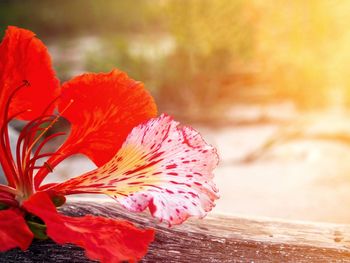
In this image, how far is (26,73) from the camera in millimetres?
386

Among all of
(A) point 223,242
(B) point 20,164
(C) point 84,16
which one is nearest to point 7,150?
(B) point 20,164

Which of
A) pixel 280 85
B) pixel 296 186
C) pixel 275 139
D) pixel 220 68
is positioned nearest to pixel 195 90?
pixel 220 68

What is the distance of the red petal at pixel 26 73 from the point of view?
377 mm

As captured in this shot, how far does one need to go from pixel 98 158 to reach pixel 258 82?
253cm

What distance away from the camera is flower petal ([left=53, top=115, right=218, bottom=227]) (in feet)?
1.12

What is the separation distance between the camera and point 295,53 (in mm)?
2561

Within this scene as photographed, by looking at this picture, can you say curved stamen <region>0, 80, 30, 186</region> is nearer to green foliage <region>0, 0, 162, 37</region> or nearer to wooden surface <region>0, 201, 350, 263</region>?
wooden surface <region>0, 201, 350, 263</region>

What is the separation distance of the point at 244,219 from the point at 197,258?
7 cm

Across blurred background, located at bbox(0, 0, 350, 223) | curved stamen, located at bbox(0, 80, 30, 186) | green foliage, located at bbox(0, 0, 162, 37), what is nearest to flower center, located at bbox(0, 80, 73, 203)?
curved stamen, located at bbox(0, 80, 30, 186)

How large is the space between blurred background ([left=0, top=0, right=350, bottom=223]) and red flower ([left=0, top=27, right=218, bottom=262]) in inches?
56.3

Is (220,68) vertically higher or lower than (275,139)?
higher

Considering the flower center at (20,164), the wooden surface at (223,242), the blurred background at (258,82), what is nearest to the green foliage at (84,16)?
the blurred background at (258,82)

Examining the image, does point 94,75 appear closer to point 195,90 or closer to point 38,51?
point 38,51

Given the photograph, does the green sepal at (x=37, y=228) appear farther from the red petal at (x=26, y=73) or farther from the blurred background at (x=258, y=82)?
the blurred background at (x=258, y=82)
